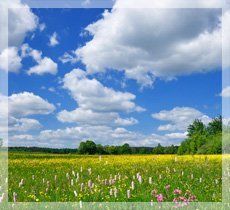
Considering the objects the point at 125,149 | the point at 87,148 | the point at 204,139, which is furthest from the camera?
the point at 204,139

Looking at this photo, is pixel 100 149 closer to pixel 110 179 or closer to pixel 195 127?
pixel 110 179

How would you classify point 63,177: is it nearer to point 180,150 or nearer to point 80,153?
point 80,153

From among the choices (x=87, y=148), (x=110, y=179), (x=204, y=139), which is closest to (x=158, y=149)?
(x=110, y=179)

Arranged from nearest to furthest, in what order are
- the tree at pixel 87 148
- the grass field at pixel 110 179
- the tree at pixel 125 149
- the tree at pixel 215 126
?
the grass field at pixel 110 179 → the tree at pixel 87 148 → the tree at pixel 125 149 → the tree at pixel 215 126

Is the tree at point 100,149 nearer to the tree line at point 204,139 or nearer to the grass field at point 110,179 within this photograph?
the grass field at point 110,179

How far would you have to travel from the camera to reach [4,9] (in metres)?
8.38

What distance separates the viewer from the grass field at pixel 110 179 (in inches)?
320

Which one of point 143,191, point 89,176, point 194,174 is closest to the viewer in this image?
point 143,191

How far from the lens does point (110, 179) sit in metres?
8.70

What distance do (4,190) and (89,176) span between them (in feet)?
4.24

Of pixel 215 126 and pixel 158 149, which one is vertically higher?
pixel 215 126

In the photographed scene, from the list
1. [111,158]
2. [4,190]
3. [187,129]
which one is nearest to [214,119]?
[187,129]

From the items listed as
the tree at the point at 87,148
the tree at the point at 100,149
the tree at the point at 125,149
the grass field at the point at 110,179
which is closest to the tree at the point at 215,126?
the grass field at the point at 110,179

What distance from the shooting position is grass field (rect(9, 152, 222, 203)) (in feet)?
26.6
